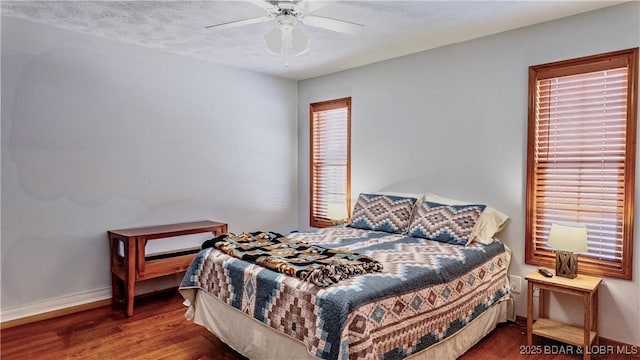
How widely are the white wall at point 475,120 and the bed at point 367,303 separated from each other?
569 millimetres

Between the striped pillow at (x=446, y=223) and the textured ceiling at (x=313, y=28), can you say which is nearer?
the textured ceiling at (x=313, y=28)

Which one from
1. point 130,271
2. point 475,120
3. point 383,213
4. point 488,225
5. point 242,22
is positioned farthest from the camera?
point 383,213

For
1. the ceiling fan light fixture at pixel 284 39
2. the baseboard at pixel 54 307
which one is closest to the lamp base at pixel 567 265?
the ceiling fan light fixture at pixel 284 39

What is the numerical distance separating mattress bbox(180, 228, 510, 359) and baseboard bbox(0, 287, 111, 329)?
1177 mm

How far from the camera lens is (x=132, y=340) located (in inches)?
110

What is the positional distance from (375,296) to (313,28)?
225 cm

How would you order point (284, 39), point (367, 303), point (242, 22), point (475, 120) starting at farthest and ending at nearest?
point (475, 120) → point (284, 39) → point (242, 22) → point (367, 303)

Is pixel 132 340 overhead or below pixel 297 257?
below

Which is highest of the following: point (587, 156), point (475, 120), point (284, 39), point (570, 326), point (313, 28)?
point (313, 28)

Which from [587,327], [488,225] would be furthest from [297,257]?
[587,327]

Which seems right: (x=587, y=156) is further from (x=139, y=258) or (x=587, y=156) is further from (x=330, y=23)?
(x=139, y=258)

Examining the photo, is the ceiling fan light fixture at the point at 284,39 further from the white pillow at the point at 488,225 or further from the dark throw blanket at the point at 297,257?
the white pillow at the point at 488,225

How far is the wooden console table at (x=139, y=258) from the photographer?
3.20 meters

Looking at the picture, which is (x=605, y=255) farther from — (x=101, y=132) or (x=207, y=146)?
(x=101, y=132)
